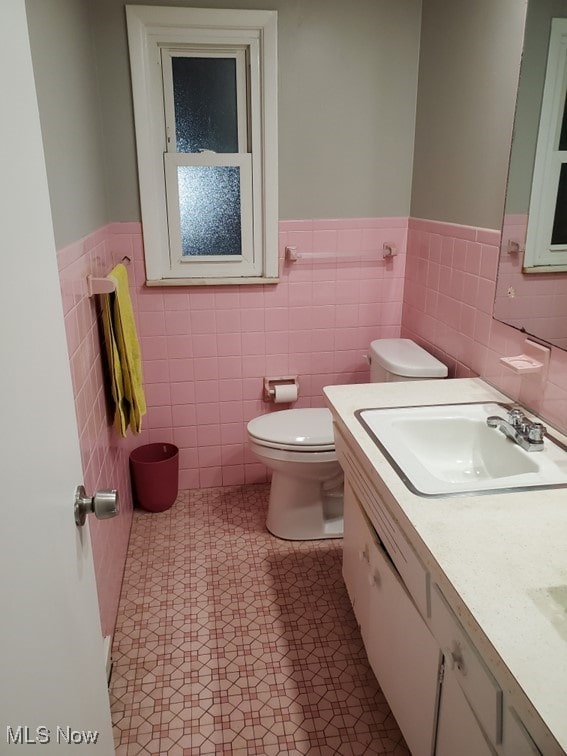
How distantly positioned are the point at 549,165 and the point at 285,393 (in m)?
1.45

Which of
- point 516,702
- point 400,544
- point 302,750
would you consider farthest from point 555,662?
point 302,750

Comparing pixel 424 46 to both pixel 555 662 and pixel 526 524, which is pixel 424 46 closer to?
pixel 526 524

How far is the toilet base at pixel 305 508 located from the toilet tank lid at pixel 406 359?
1.75 feet

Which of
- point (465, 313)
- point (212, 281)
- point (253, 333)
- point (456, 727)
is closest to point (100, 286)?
point (212, 281)

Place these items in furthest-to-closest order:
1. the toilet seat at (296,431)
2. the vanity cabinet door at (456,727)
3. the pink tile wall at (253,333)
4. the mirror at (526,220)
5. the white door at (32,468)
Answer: the pink tile wall at (253,333) < the toilet seat at (296,431) < the mirror at (526,220) < the vanity cabinet door at (456,727) < the white door at (32,468)

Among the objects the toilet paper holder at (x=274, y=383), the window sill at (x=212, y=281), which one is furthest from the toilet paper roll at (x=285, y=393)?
the window sill at (x=212, y=281)

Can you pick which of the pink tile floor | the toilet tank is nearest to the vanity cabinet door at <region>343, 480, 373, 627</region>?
the pink tile floor

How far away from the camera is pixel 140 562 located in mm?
2211

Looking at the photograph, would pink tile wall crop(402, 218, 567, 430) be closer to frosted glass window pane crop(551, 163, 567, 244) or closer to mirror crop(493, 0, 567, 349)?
mirror crop(493, 0, 567, 349)

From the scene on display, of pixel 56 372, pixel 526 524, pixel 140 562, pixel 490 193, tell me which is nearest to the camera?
pixel 56 372

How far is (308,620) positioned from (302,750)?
18.3 inches

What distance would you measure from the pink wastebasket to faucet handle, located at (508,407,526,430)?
155 centimetres

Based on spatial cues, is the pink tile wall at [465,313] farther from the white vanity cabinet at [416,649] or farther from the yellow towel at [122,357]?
the yellow towel at [122,357]

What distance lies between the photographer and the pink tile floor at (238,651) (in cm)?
150
